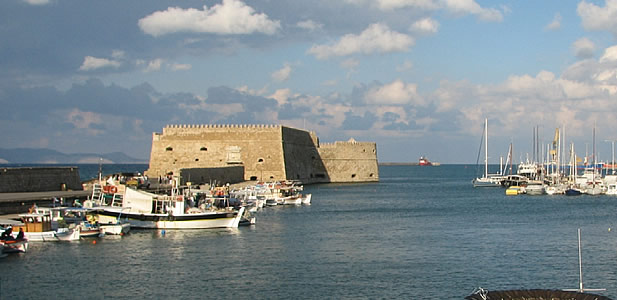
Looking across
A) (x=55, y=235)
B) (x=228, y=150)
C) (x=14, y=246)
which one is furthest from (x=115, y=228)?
(x=228, y=150)

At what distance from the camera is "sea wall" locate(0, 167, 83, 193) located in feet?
108

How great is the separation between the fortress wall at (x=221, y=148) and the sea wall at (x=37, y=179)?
21002 mm

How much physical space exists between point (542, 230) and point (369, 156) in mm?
44011

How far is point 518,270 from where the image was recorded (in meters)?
19.5

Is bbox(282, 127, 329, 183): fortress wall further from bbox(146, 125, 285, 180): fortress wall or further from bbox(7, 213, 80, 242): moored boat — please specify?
bbox(7, 213, 80, 242): moored boat

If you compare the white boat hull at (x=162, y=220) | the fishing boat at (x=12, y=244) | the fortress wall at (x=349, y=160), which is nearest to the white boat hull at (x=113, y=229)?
the white boat hull at (x=162, y=220)

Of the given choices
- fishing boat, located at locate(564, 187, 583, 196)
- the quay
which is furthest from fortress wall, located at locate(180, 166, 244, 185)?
fishing boat, located at locate(564, 187, 583, 196)

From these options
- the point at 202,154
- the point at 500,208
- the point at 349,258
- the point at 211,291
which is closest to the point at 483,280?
the point at 349,258

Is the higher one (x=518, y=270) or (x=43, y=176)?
(x=43, y=176)

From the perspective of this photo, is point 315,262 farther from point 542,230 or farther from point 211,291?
point 542,230

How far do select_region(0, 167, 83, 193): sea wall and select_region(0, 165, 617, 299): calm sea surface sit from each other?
9172mm

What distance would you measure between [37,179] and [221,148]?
25.7m

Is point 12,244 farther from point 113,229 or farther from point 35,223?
point 113,229

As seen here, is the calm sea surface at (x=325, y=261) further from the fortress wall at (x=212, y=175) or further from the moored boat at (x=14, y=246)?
the fortress wall at (x=212, y=175)
